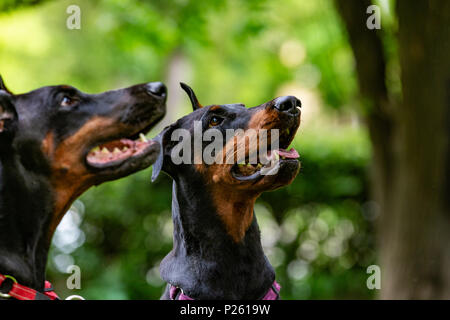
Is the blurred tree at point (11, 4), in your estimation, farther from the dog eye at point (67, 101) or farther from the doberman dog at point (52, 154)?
the dog eye at point (67, 101)

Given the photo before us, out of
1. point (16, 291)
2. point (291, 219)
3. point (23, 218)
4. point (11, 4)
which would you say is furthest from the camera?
point (291, 219)

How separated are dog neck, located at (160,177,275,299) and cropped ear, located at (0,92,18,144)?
1.02m

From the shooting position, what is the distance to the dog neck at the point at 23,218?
2787 millimetres

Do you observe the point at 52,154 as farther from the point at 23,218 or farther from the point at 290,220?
the point at 290,220

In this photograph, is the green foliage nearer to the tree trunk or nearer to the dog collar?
the tree trunk

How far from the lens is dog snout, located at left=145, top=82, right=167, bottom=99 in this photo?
305 cm

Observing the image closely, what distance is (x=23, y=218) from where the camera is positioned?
2.84 m

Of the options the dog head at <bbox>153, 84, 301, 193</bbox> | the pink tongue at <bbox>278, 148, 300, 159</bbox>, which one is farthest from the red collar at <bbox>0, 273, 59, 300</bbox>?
the pink tongue at <bbox>278, 148, 300, 159</bbox>

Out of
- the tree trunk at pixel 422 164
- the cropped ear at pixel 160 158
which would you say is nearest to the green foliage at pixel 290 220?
the tree trunk at pixel 422 164

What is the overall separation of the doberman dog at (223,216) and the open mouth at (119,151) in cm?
30

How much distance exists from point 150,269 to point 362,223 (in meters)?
3.16

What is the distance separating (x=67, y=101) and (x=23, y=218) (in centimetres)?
64

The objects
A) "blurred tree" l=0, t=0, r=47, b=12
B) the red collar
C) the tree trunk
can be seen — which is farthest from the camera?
the tree trunk

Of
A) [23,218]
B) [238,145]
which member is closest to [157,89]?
[238,145]
